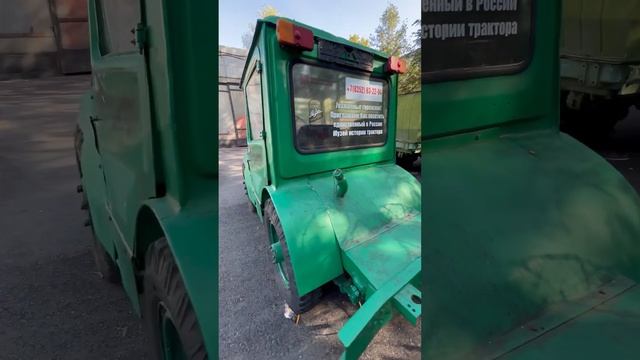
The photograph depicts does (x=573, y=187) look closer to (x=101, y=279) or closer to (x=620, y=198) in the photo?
(x=620, y=198)

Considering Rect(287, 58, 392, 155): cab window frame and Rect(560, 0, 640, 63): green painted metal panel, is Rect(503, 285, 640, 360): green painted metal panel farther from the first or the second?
Rect(287, 58, 392, 155): cab window frame

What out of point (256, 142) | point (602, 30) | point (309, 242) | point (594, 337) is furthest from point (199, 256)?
point (602, 30)

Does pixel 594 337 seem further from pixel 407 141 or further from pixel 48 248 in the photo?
pixel 48 248

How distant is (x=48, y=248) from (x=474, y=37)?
12.8 ft

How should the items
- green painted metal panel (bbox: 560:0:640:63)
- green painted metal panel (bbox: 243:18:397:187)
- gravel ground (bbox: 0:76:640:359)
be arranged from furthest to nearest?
green painted metal panel (bbox: 243:18:397:187) → gravel ground (bbox: 0:76:640:359) → green painted metal panel (bbox: 560:0:640:63)

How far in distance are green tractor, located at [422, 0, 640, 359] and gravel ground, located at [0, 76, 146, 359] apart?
1.82 meters

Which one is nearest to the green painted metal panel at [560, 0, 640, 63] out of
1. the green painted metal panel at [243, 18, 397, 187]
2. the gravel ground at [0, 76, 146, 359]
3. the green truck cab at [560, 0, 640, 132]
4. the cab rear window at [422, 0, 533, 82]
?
the green truck cab at [560, 0, 640, 132]

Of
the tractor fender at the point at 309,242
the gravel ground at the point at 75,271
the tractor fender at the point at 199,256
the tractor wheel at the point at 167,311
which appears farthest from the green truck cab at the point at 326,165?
the tractor fender at the point at 199,256

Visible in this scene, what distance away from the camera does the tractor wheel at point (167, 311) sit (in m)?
0.87

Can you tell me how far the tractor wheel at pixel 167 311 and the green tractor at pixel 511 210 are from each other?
63cm

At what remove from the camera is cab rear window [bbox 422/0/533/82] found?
0.77 metres

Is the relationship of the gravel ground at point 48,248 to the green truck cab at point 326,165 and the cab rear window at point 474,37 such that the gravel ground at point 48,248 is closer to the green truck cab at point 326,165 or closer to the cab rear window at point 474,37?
the green truck cab at point 326,165

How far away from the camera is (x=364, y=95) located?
2.61 metres

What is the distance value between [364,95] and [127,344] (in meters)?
2.31
